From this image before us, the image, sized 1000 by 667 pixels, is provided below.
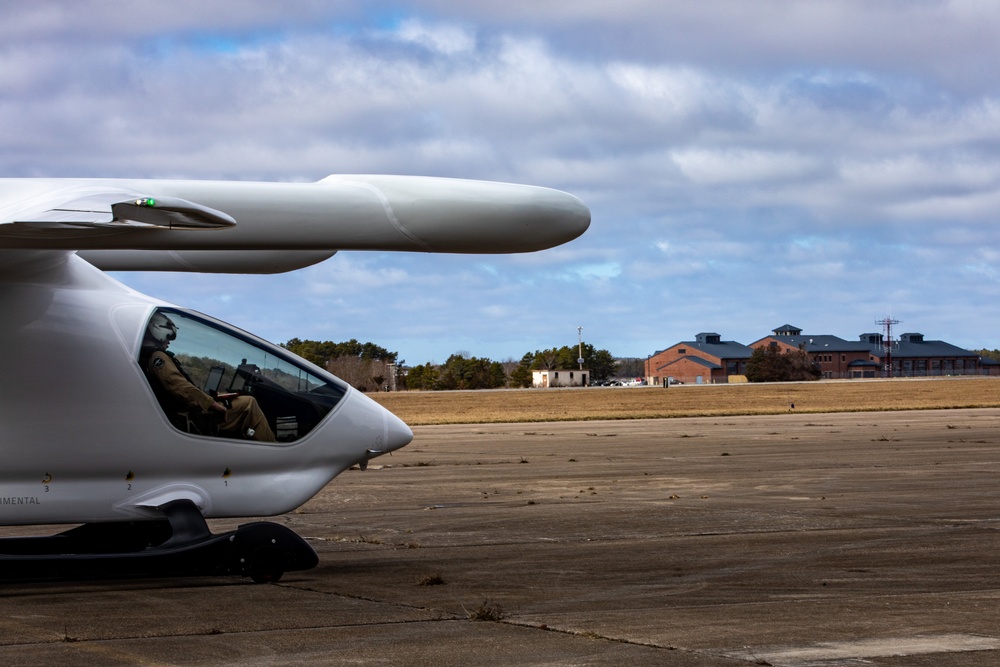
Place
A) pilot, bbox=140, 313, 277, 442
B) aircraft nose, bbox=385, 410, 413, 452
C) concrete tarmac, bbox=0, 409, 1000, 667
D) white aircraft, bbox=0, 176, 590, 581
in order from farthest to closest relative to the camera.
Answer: aircraft nose, bbox=385, 410, 413, 452 → pilot, bbox=140, 313, 277, 442 → white aircraft, bbox=0, 176, 590, 581 → concrete tarmac, bbox=0, 409, 1000, 667

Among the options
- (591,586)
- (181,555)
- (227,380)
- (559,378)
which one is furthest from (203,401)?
(559,378)

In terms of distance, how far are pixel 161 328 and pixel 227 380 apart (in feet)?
2.56

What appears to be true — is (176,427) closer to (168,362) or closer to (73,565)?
(168,362)

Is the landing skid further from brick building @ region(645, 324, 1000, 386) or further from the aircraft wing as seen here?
brick building @ region(645, 324, 1000, 386)

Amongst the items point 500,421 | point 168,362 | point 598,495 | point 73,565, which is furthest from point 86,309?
point 500,421

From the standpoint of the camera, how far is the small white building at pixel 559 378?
152000mm

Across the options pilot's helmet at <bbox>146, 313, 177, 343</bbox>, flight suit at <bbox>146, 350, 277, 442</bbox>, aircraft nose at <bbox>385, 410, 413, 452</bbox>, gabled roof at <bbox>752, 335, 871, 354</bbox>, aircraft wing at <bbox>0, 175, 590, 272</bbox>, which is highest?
gabled roof at <bbox>752, 335, 871, 354</bbox>

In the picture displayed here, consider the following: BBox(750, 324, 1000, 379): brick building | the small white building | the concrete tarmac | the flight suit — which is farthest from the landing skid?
BBox(750, 324, 1000, 379): brick building

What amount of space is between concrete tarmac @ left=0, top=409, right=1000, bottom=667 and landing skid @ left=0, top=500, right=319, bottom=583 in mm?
200

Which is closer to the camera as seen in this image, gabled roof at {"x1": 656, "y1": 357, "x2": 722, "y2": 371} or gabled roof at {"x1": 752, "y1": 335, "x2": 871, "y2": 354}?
gabled roof at {"x1": 656, "y1": 357, "x2": 722, "y2": 371}

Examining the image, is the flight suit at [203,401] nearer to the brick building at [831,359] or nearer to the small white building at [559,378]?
the small white building at [559,378]

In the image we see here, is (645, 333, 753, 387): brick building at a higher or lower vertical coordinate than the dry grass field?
A: higher

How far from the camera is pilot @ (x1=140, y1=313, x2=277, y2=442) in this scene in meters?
10.5

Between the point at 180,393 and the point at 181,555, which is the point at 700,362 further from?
the point at 181,555
